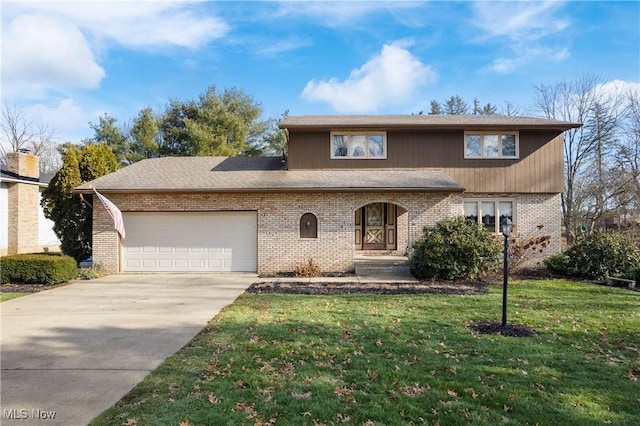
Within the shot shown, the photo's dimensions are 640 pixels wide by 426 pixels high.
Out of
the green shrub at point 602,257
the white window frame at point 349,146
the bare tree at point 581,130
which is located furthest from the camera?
the bare tree at point 581,130

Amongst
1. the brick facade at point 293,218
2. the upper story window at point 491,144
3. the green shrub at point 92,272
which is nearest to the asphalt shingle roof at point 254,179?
the brick facade at point 293,218

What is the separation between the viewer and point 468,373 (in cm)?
448

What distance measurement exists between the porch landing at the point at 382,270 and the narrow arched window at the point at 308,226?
2047 mm

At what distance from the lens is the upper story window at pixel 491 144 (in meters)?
14.9

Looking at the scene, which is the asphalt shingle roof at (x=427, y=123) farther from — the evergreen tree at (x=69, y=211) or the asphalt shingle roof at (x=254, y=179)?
the evergreen tree at (x=69, y=211)

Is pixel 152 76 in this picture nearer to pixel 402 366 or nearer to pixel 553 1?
pixel 553 1

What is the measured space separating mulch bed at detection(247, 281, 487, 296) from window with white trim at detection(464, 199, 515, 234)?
4.49 meters

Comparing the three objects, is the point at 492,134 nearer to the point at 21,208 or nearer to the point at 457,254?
the point at 457,254

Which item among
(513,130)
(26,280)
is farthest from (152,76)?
(513,130)

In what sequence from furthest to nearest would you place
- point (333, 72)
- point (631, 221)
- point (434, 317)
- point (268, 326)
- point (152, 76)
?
point (152, 76) < point (631, 221) < point (333, 72) < point (434, 317) < point (268, 326)

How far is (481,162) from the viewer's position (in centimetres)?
1484

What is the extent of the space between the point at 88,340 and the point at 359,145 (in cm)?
1133

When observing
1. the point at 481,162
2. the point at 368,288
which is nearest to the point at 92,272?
the point at 368,288

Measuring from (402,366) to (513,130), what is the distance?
13.1m
